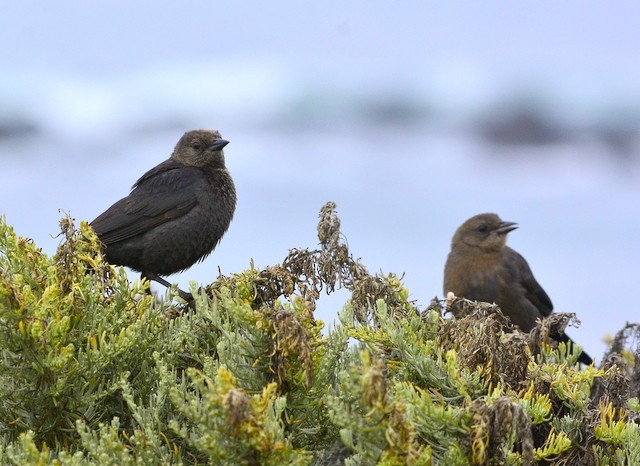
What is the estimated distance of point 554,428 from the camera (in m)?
2.88

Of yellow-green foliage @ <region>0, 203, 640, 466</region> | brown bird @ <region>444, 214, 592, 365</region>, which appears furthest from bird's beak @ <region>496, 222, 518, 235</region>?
yellow-green foliage @ <region>0, 203, 640, 466</region>

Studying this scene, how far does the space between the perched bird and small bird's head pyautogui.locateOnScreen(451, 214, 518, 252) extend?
256 cm

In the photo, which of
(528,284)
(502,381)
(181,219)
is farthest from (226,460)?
(528,284)

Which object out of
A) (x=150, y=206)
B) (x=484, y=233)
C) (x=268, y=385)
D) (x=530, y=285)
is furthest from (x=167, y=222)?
(x=268, y=385)

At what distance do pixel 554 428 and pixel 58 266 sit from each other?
1682 millimetres

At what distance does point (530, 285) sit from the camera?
26.0 feet

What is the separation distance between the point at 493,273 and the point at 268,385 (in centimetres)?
568

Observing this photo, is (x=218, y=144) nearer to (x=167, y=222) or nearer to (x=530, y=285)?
(x=167, y=222)

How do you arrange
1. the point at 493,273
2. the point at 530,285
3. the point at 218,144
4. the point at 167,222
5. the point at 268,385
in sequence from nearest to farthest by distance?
the point at 268,385, the point at 167,222, the point at 218,144, the point at 493,273, the point at 530,285

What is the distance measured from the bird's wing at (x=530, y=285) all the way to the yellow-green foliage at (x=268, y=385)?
453cm

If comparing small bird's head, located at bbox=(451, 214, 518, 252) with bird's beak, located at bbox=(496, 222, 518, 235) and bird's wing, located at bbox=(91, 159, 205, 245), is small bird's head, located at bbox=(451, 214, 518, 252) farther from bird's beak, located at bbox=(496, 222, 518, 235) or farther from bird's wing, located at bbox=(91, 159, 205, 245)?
bird's wing, located at bbox=(91, 159, 205, 245)

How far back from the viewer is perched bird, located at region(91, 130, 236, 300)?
235 inches

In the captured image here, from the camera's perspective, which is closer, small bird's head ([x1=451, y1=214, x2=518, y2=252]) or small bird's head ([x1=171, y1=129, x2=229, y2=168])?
small bird's head ([x1=171, y1=129, x2=229, y2=168])

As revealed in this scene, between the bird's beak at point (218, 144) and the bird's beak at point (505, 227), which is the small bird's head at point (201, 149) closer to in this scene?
the bird's beak at point (218, 144)
